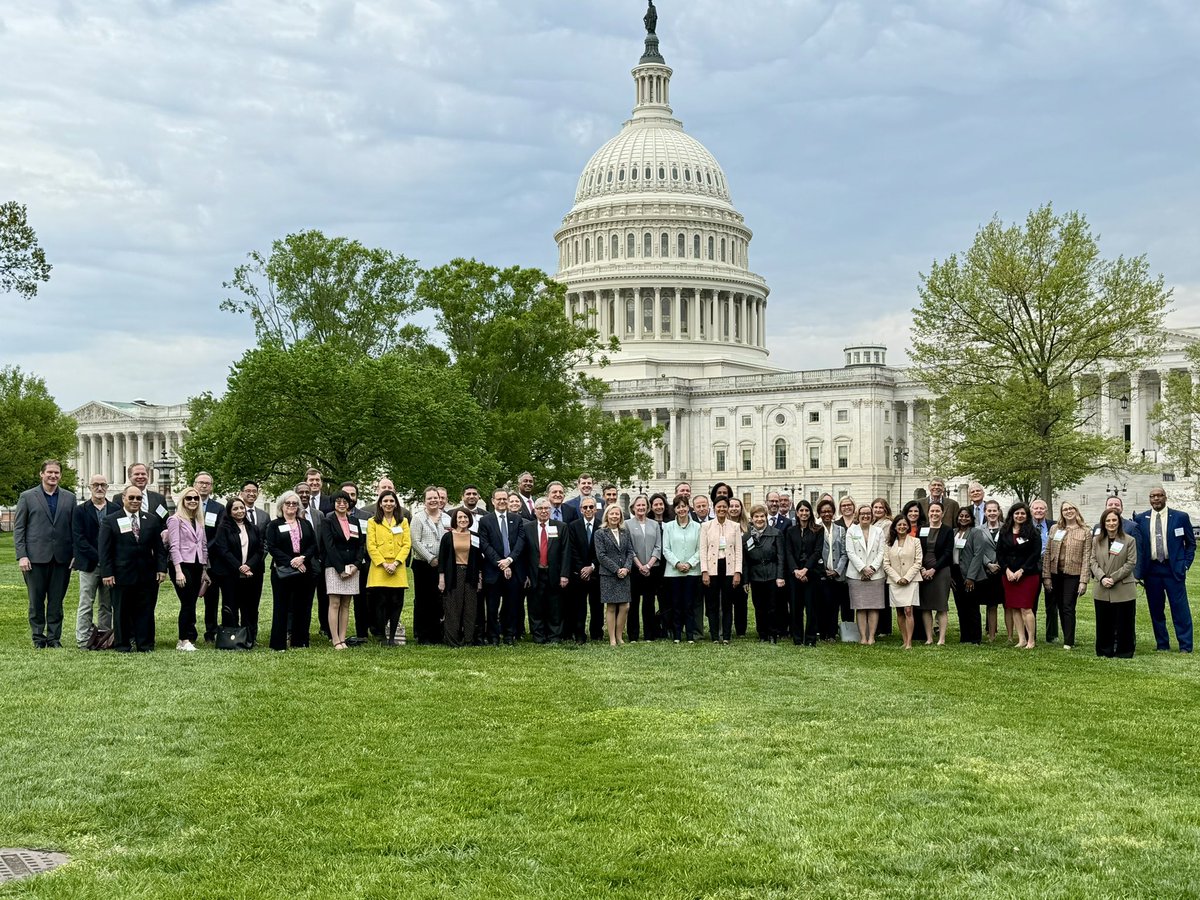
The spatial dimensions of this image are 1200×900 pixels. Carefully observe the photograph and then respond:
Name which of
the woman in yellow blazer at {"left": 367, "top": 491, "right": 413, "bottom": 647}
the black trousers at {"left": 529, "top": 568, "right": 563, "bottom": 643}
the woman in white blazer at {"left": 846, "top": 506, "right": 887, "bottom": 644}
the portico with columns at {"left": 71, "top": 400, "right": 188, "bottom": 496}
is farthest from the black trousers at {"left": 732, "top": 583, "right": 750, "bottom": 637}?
the portico with columns at {"left": 71, "top": 400, "right": 188, "bottom": 496}

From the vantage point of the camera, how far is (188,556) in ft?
61.1

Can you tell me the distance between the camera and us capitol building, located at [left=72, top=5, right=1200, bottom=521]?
121 meters

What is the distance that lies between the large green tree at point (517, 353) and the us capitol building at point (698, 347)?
56.8 m

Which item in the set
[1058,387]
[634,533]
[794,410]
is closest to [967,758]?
[634,533]

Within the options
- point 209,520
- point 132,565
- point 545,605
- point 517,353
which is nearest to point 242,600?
point 209,520

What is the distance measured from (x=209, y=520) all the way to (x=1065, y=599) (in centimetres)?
1180

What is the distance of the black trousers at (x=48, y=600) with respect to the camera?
1889 cm

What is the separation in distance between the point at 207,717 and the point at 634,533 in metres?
8.47

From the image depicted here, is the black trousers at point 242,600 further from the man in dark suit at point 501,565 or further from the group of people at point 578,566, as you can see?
the man in dark suit at point 501,565

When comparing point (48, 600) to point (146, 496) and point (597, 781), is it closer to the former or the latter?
point (146, 496)

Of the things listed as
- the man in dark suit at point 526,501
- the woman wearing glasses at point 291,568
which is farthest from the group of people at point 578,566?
the man in dark suit at point 526,501

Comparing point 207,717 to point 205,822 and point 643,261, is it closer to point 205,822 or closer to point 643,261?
point 205,822

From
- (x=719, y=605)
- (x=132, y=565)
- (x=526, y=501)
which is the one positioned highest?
(x=526, y=501)

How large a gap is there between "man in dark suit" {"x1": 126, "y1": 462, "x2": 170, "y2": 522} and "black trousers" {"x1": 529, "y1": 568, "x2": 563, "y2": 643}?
507 cm
